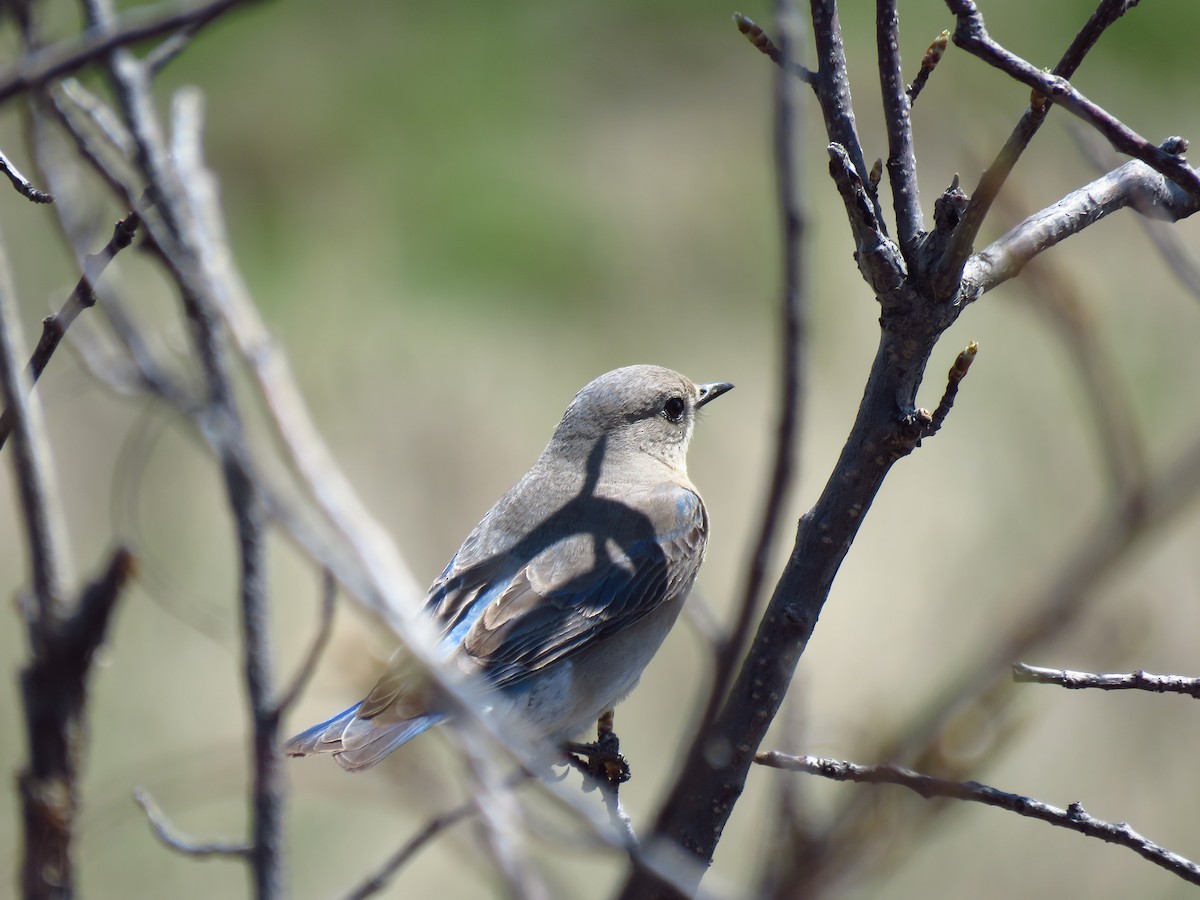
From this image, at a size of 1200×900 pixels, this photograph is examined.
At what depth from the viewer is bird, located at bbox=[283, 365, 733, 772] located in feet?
12.5

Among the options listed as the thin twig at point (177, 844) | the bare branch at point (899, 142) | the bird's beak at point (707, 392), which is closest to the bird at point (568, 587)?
the bird's beak at point (707, 392)

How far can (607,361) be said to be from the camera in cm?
789

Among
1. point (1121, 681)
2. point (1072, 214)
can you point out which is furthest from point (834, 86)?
point (1121, 681)

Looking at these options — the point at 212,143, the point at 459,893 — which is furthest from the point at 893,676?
the point at 212,143

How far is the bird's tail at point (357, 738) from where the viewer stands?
3.41 meters

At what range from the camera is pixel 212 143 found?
812 cm

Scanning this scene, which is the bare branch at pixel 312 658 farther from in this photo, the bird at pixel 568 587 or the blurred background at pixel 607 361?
the blurred background at pixel 607 361

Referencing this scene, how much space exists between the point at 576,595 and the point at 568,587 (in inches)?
1.5

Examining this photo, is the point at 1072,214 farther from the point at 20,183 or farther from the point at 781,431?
the point at 20,183

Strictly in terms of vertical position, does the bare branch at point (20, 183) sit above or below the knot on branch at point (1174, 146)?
below

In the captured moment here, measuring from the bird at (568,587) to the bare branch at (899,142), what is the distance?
1.80m

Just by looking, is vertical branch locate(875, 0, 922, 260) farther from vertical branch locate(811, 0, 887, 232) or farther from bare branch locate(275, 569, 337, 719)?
bare branch locate(275, 569, 337, 719)

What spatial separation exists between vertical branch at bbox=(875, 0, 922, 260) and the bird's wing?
2.10 meters

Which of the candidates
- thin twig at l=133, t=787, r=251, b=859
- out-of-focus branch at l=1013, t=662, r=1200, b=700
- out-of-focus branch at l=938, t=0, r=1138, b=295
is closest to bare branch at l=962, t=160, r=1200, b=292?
out-of-focus branch at l=938, t=0, r=1138, b=295
